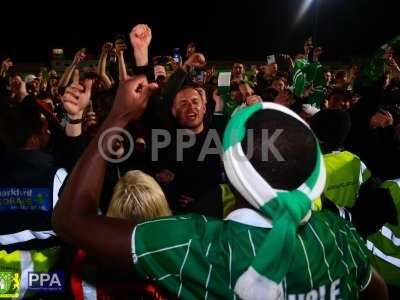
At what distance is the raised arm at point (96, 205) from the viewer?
1.25 metres

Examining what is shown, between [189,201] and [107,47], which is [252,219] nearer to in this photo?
[189,201]

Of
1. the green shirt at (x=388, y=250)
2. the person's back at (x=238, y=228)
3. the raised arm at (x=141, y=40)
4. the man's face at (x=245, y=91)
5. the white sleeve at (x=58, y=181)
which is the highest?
the raised arm at (x=141, y=40)

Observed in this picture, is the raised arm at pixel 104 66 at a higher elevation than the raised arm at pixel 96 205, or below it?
higher

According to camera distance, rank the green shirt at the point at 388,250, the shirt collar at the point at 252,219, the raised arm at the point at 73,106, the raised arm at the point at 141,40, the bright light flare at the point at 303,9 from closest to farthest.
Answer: the shirt collar at the point at 252,219 → the raised arm at the point at 141,40 → the raised arm at the point at 73,106 → the green shirt at the point at 388,250 → the bright light flare at the point at 303,9

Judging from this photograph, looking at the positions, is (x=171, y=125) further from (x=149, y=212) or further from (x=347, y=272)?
(x=347, y=272)

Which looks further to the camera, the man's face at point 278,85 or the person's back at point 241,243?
the man's face at point 278,85

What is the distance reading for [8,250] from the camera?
2.46 metres

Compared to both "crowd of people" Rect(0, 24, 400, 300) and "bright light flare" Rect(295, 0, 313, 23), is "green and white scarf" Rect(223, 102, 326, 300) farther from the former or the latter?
"bright light flare" Rect(295, 0, 313, 23)

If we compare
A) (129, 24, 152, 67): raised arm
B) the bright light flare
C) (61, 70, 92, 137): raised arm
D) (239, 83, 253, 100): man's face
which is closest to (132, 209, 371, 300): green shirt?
(129, 24, 152, 67): raised arm

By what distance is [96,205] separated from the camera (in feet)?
4.24

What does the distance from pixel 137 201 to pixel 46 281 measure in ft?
2.51

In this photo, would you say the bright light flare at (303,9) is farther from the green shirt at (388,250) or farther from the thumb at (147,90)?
the thumb at (147,90)

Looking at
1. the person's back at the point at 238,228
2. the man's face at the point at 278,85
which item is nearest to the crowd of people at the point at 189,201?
the person's back at the point at 238,228

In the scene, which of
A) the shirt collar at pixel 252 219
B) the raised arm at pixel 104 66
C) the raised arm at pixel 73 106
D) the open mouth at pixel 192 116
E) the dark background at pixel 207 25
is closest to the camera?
the shirt collar at pixel 252 219
